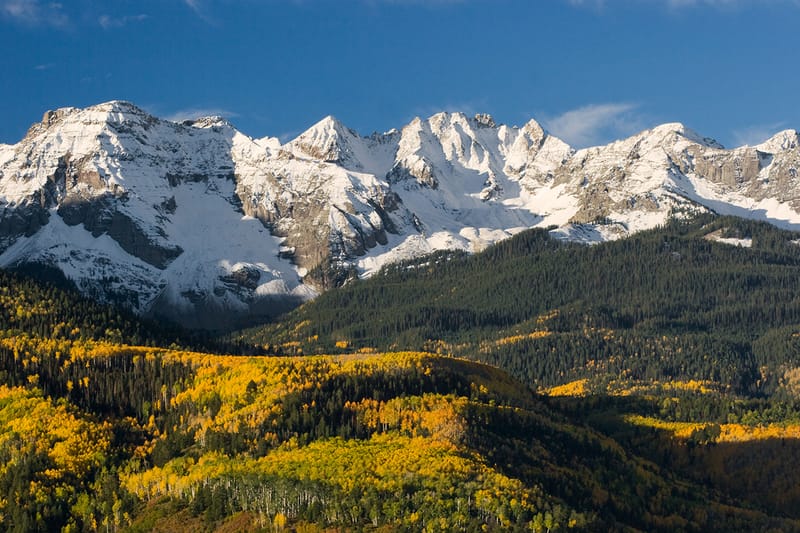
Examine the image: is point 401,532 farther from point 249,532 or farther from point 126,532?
point 126,532

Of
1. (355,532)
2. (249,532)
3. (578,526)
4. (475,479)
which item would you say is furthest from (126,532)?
(578,526)

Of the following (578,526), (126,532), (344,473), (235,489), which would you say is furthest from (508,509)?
(126,532)

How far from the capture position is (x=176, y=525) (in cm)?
19525

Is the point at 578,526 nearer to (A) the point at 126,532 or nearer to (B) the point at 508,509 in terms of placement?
(B) the point at 508,509

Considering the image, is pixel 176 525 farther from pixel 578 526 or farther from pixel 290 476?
pixel 578 526

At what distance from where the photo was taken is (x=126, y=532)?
198m

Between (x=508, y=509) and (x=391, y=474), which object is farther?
(x=391, y=474)

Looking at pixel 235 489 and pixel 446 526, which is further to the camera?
pixel 235 489

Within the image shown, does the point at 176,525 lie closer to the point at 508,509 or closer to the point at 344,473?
the point at 344,473

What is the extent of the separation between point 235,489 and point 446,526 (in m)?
35.5

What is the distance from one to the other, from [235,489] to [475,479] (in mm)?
35388

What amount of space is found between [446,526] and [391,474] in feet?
67.9

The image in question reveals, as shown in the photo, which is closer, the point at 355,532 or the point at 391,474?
the point at 355,532

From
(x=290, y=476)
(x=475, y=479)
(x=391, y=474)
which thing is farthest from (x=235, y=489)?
(x=475, y=479)
